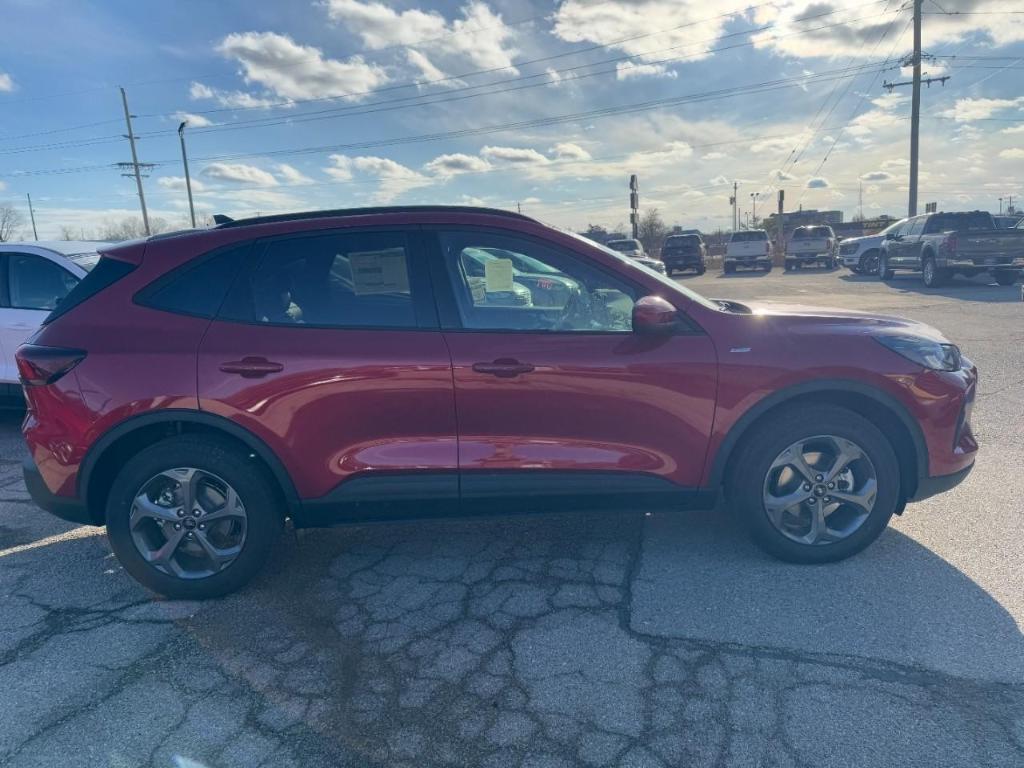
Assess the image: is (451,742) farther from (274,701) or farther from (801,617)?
(801,617)

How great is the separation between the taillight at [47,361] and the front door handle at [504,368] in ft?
6.04


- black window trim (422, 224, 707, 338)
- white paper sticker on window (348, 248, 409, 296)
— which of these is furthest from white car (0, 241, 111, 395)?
black window trim (422, 224, 707, 338)

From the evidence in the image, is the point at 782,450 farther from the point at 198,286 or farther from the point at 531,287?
the point at 198,286

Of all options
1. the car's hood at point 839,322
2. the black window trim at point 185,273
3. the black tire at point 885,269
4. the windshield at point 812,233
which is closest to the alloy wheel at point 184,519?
the black window trim at point 185,273

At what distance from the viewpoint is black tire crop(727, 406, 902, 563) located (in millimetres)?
3314

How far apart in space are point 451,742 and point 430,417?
1.38 meters

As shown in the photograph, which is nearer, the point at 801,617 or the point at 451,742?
the point at 451,742

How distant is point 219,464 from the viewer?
10.6 ft

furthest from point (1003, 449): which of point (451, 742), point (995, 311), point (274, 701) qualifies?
point (995, 311)

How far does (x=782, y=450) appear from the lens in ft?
10.9

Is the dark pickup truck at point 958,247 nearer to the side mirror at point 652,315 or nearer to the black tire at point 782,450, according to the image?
the black tire at point 782,450

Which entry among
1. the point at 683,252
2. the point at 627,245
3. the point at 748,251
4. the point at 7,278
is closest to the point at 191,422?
the point at 7,278

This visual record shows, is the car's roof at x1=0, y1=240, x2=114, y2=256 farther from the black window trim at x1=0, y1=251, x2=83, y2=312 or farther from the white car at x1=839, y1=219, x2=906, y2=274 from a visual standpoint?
the white car at x1=839, y1=219, x2=906, y2=274

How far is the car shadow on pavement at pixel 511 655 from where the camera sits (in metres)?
2.33
